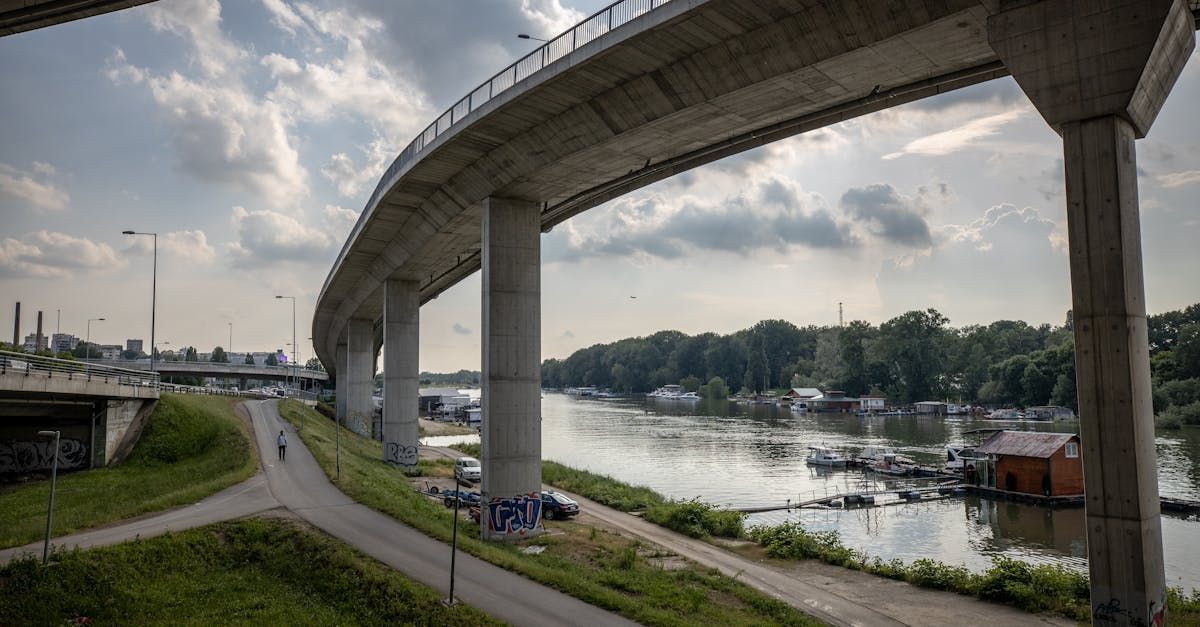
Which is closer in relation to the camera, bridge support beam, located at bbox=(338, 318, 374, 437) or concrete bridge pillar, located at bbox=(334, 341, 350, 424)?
bridge support beam, located at bbox=(338, 318, 374, 437)

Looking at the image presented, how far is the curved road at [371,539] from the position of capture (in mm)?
17281

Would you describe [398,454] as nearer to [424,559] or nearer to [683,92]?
[424,559]

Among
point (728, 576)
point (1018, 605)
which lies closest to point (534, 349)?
point (728, 576)

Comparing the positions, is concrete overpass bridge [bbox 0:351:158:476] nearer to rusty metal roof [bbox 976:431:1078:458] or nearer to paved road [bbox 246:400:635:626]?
paved road [bbox 246:400:635:626]

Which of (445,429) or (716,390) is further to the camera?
(716,390)

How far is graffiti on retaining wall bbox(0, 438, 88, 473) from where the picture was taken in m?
33.0

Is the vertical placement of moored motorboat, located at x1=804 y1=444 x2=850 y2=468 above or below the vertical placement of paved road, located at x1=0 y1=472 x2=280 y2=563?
below

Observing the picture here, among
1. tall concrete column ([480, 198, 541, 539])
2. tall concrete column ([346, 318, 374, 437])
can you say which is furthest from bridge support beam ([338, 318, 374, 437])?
tall concrete column ([480, 198, 541, 539])

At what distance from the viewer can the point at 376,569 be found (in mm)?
19422

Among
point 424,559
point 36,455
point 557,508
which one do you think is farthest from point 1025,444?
point 36,455

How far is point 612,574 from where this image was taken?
2108 cm

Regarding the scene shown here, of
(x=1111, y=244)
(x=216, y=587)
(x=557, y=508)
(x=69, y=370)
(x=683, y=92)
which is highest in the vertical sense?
(x=683, y=92)

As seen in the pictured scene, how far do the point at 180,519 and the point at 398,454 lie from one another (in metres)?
26.6

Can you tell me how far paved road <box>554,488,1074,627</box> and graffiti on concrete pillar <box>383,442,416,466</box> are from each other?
88.7 ft
